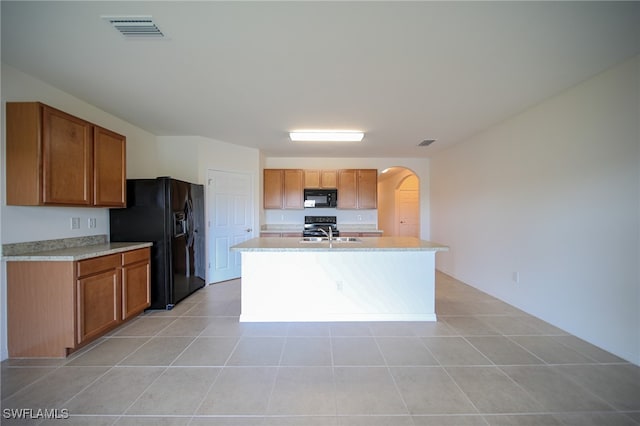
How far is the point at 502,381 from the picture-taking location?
186cm

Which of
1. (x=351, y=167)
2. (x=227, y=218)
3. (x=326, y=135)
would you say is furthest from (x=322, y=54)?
(x=351, y=167)

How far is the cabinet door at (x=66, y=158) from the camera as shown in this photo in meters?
2.15

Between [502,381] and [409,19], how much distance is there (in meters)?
2.56

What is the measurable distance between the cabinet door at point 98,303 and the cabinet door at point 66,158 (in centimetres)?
75

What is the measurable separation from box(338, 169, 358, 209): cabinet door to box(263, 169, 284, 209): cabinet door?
4.02 feet

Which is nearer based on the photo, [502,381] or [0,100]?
[502,381]

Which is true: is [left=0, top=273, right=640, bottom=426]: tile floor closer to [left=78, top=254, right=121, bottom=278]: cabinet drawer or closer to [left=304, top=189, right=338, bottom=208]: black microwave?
[left=78, top=254, right=121, bottom=278]: cabinet drawer

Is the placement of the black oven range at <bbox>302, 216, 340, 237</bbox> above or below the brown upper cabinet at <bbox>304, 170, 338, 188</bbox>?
below

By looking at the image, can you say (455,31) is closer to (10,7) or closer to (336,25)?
(336,25)

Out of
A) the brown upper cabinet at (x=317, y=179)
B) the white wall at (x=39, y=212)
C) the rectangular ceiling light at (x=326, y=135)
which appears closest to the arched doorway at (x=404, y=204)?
the brown upper cabinet at (x=317, y=179)

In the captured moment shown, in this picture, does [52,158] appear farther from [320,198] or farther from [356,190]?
[356,190]

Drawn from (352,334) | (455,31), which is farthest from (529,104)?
(352,334)

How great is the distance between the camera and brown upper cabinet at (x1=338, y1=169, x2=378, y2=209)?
5.37 meters

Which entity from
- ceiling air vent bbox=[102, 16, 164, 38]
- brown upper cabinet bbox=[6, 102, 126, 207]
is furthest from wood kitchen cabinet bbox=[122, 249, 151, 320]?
ceiling air vent bbox=[102, 16, 164, 38]
